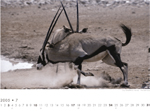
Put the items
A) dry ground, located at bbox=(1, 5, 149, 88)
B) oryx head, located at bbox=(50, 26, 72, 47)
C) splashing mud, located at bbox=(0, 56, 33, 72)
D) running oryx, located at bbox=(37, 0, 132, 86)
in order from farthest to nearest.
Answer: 1. dry ground, located at bbox=(1, 5, 149, 88)
2. splashing mud, located at bbox=(0, 56, 33, 72)
3. oryx head, located at bbox=(50, 26, 72, 47)
4. running oryx, located at bbox=(37, 0, 132, 86)

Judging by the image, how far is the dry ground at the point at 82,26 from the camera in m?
6.94

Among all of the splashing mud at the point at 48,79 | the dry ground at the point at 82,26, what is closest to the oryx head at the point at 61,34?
the splashing mud at the point at 48,79

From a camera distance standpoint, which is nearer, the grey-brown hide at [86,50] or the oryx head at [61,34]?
the grey-brown hide at [86,50]

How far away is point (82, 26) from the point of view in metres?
8.53

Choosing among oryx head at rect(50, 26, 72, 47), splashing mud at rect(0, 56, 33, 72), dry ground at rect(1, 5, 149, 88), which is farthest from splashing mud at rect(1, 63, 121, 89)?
dry ground at rect(1, 5, 149, 88)

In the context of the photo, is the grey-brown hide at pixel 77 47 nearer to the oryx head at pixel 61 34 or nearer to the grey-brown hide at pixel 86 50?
the grey-brown hide at pixel 86 50

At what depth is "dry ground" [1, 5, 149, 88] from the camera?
6.94 m

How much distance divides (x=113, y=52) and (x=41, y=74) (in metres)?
1.30

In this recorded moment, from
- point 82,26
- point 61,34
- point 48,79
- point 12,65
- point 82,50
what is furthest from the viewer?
point 82,26

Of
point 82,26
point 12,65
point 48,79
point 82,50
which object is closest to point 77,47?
point 82,50

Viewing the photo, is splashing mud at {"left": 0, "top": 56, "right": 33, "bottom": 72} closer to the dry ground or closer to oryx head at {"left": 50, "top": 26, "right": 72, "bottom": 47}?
the dry ground

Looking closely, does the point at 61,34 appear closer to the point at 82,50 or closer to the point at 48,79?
the point at 82,50
